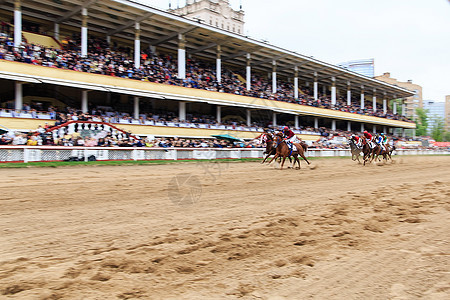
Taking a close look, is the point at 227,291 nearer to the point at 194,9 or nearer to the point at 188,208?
the point at 188,208

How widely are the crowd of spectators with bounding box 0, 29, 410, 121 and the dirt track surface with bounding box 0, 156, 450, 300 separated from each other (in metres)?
16.9

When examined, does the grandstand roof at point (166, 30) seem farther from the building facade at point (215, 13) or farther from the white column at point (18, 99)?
the building facade at point (215, 13)

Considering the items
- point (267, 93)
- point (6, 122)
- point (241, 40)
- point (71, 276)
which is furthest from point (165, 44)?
point (71, 276)

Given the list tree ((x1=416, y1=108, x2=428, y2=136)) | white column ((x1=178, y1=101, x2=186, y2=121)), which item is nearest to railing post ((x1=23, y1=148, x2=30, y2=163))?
white column ((x1=178, y1=101, x2=186, y2=121))

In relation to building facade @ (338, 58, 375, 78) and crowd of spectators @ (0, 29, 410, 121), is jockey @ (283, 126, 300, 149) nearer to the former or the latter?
crowd of spectators @ (0, 29, 410, 121)

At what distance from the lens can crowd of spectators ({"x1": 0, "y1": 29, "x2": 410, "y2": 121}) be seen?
20.8 meters

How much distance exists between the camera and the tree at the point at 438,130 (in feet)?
297

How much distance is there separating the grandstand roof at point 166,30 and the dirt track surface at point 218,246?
71.3 ft

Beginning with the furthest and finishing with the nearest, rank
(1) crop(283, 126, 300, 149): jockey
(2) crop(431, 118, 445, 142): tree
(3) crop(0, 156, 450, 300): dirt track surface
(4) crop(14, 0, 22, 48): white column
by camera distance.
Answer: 1. (2) crop(431, 118, 445, 142): tree
2. (4) crop(14, 0, 22, 48): white column
3. (1) crop(283, 126, 300, 149): jockey
4. (3) crop(0, 156, 450, 300): dirt track surface

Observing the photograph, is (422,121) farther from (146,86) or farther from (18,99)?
(18,99)

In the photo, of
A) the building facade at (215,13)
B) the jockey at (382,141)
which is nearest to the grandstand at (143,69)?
the jockey at (382,141)

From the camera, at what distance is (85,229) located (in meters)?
4.44

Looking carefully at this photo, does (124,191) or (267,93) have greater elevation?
(267,93)

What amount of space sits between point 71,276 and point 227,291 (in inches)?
56.6
